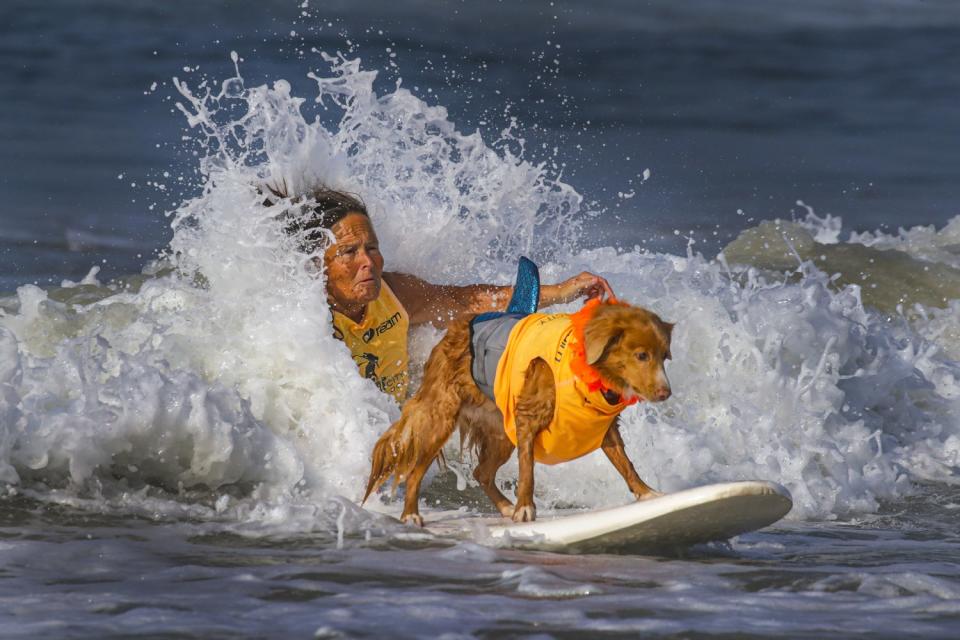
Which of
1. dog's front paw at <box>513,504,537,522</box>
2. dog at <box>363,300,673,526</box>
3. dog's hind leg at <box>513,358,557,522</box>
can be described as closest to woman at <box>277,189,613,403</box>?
dog at <box>363,300,673,526</box>

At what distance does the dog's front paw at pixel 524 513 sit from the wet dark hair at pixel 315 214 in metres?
2.23

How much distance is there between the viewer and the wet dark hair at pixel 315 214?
714 centimetres

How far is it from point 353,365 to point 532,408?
2.07 m

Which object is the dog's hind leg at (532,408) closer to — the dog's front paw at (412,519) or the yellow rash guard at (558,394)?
the yellow rash guard at (558,394)

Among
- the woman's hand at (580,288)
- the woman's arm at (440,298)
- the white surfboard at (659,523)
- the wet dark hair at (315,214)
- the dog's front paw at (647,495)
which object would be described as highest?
the wet dark hair at (315,214)

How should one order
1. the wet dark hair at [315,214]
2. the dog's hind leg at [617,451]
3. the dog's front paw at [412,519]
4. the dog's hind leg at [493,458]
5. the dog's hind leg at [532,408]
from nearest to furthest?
the dog's hind leg at [532,408] < the dog's hind leg at [617,451] < the dog's front paw at [412,519] < the dog's hind leg at [493,458] < the wet dark hair at [315,214]

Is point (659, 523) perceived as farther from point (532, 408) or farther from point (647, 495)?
point (532, 408)

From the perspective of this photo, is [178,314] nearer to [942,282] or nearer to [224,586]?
[224,586]

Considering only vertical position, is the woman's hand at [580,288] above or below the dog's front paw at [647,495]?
above

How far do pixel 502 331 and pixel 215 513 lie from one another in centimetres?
161

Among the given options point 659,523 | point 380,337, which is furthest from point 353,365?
point 659,523

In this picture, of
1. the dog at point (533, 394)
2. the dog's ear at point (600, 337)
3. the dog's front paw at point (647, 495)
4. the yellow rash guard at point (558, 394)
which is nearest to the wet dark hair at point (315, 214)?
the dog at point (533, 394)

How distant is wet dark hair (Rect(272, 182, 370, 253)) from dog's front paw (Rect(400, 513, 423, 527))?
1927 mm

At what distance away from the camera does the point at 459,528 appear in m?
5.72
